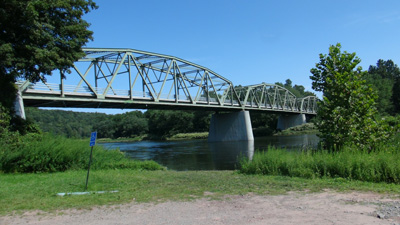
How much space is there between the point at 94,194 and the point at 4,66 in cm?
1316

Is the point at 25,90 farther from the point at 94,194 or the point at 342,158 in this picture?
the point at 342,158

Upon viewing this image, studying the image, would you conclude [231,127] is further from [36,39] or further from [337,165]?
[337,165]

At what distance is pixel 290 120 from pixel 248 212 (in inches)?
4375

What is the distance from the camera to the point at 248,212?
696 cm

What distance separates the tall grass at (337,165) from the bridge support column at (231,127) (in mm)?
58301

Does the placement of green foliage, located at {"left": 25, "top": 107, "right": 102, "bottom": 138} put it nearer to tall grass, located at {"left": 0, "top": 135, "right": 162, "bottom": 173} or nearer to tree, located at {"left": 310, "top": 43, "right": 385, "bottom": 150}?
tall grass, located at {"left": 0, "top": 135, "right": 162, "bottom": 173}

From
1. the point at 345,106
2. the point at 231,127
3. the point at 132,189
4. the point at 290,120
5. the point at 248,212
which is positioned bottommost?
the point at 132,189

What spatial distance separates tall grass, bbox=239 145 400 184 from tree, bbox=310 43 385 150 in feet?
3.05

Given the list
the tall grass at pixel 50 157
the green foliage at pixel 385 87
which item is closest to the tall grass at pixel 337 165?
the tall grass at pixel 50 157

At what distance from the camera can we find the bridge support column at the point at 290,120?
111 metres

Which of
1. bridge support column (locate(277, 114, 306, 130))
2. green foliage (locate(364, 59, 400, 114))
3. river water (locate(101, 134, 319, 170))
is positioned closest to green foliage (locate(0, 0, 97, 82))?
river water (locate(101, 134, 319, 170))

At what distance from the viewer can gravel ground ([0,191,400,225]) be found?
625 centimetres

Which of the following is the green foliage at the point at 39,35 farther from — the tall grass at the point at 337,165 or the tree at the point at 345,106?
the tree at the point at 345,106

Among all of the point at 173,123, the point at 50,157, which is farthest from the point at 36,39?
the point at 173,123
